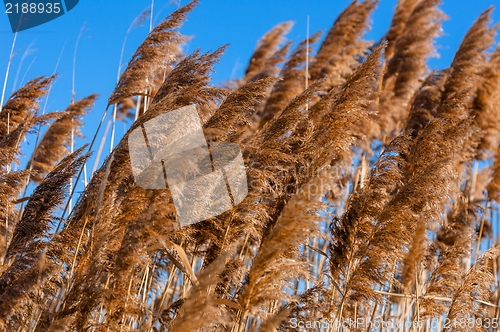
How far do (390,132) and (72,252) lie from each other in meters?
5.49

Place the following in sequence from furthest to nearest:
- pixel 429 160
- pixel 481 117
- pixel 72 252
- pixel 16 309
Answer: pixel 481 117 → pixel 429 160 → pixel 72 252 → pixel 16 309

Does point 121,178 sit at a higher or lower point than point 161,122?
lower

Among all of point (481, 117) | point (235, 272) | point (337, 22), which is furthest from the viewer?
point (337, 22)

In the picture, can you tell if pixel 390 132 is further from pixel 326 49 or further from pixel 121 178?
pixel 121 178

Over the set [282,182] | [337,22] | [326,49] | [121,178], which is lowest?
→ [121,178]

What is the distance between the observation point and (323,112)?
413 cm

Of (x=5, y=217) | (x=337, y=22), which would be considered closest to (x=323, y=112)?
(x=5, y=217)

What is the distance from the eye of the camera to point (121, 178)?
124 inches

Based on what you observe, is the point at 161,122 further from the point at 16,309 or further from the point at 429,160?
the point at 429,160

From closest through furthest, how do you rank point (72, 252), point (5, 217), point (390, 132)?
1. point (72, 252)
2. point (5, 217)
3. point (390, 132)

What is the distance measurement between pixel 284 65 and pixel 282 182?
4.08m

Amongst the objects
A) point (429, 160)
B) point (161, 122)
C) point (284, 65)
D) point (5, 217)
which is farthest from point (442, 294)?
point (284, 65)

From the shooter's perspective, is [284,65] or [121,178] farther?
[284,65]

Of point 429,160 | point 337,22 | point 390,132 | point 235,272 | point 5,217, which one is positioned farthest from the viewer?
point 337,22
